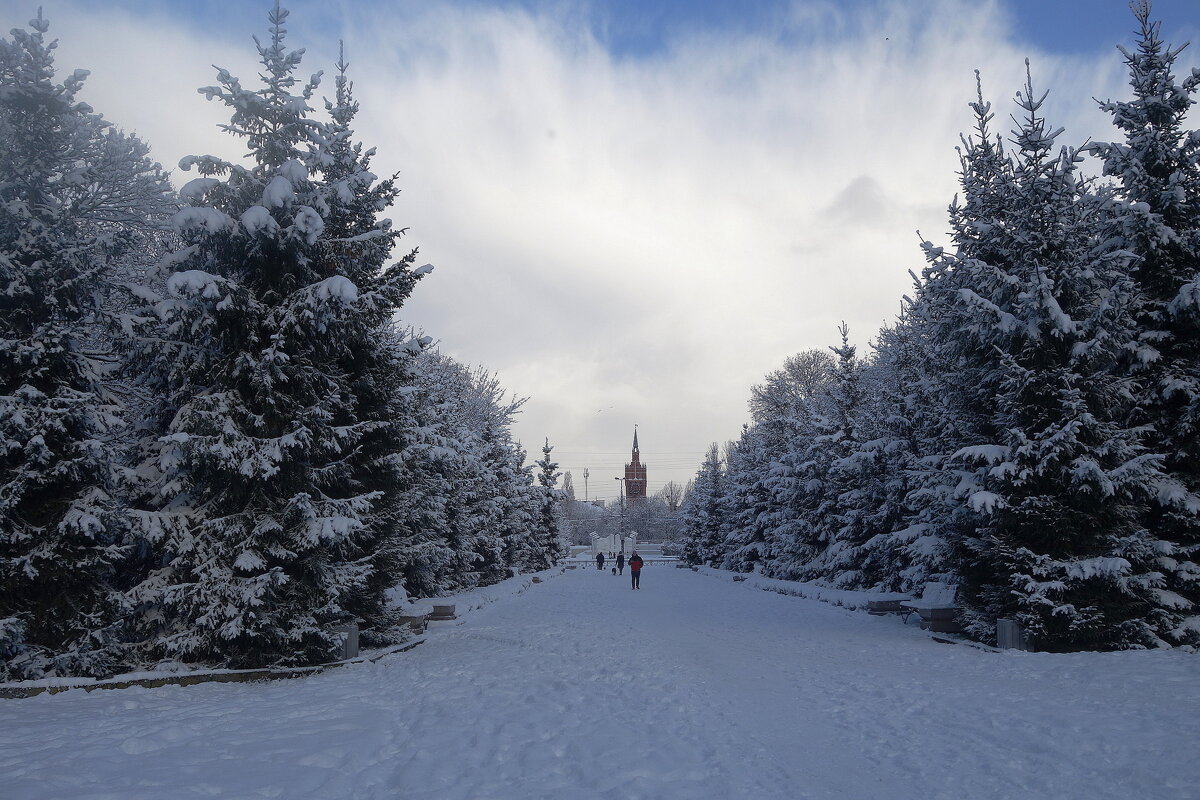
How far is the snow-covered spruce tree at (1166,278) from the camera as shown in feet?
42.0

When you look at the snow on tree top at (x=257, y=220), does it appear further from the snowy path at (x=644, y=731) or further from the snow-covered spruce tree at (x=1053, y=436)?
the snow-covered spruce tree at (x=1053, y=436)

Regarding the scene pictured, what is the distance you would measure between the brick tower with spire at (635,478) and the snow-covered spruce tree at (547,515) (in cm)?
8533

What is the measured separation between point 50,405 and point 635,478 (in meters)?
133

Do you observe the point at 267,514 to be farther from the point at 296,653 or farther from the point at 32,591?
the point at 32,591

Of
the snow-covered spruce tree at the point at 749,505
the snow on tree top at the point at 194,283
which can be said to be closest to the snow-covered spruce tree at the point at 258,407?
the snow on tree top at the point at 194,283

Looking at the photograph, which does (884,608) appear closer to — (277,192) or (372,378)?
(372,378)

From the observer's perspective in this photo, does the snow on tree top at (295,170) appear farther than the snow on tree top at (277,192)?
Yes

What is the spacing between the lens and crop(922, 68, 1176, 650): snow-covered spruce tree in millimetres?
12242

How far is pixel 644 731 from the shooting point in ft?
25.5

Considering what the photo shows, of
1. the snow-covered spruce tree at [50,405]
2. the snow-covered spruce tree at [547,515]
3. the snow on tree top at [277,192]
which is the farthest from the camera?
the snow-covered spruce tree at [547,515]

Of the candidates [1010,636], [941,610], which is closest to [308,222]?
[1010,636]

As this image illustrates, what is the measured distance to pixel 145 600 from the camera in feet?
33.1

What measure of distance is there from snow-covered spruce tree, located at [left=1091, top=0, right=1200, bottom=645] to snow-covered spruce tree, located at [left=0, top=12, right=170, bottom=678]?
16510 millimetres

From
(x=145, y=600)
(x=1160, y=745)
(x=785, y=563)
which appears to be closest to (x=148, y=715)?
(x=145, y=600)
